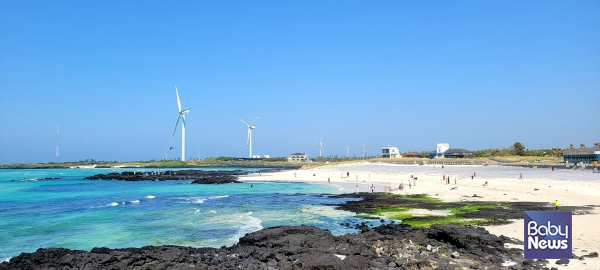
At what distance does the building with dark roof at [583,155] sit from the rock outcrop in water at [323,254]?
7343 centimetres

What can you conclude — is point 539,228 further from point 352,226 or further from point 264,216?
point 264,216

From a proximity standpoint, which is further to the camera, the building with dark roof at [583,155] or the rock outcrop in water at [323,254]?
the building with dark roof at [583,155]

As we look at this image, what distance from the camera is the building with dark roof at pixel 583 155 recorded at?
75.7 metres

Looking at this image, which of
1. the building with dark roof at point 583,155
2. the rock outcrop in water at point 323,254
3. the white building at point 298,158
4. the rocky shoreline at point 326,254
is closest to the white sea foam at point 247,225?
the rock outcrop in water at point 323,254

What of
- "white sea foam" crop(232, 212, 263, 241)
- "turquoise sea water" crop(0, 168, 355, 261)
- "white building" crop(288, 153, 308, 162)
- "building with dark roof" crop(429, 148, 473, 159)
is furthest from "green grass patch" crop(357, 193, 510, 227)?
"white building" crop(288, 153, 308, 162)

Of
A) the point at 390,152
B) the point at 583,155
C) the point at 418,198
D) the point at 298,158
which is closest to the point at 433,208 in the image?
the point at 418,198

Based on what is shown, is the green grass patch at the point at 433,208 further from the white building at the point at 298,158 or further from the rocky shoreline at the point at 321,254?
the white building at the point at 298,158

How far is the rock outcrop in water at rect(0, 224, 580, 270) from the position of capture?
14367 millimetres

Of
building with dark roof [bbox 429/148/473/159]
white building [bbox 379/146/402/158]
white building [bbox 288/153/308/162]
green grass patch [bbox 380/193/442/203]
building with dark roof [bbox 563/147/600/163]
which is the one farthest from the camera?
white building [bbox 288/153/308/162]

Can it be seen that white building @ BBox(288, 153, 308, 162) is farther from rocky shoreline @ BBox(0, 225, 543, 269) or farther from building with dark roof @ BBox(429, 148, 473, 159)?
rocky shoreline @ BBox(0, 225, 543, 269)

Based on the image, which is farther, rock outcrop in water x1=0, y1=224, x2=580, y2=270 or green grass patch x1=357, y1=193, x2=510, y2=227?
green grass patch x1=357, y1=193, x2=510, y2=227

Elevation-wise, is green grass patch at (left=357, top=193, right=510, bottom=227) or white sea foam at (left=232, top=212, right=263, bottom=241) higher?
green grass patch at (left=357, top=193, right=510, bottom=227)

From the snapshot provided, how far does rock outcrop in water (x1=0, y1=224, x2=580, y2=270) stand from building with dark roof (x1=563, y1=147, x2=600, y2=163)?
7343cm

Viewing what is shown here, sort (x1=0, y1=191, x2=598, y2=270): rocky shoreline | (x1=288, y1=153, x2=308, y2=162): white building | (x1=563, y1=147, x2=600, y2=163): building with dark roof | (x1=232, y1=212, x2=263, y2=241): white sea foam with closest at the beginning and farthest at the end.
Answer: (x1=0, y1=191, x2=598, y2=270): rocky shoreline < (x1=232, y1=212, x2=263, y2=241): white sea foam < (x1=563, y1=147, x2=600, y2=163): building with dark roof < (x1=288, y1=153, x2=308, y2=162): white building
